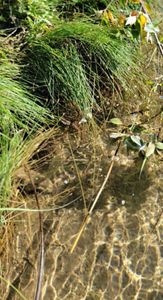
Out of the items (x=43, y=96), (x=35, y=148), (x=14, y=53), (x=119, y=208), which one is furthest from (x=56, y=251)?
(x=14, y=53)

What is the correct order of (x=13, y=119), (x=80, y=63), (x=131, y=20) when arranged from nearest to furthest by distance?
(x=131, y=20)
(x=13, y=119)
(x=80, y=63)

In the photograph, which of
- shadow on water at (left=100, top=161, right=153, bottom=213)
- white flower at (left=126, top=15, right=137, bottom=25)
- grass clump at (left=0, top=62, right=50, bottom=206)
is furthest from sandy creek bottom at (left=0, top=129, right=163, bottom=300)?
white flower at (left=126, top=15, right=137, bottom=25)

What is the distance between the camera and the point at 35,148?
348 centimetres

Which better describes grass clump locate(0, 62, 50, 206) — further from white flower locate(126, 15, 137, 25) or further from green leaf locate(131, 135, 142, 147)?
white flower locate(126, 15, 137, 25)

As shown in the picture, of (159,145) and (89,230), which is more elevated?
(159,145)

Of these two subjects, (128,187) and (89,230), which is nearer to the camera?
(89,230)

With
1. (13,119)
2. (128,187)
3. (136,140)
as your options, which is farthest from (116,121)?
(13,119)

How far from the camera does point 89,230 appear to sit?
3.20m

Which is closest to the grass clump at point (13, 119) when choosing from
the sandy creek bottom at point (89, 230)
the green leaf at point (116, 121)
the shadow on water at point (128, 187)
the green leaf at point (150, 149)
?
the sandy creek bottom at point (89, 230)

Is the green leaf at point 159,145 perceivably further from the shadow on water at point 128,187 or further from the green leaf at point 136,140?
the shadow on water at point 128,187

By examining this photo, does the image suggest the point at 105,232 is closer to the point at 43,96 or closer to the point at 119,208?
the point at 119,208

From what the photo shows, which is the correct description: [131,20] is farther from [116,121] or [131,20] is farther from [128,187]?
[128,187]

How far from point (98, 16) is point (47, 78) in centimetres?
56

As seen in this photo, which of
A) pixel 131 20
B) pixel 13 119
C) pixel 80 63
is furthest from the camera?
pixel 80 63
